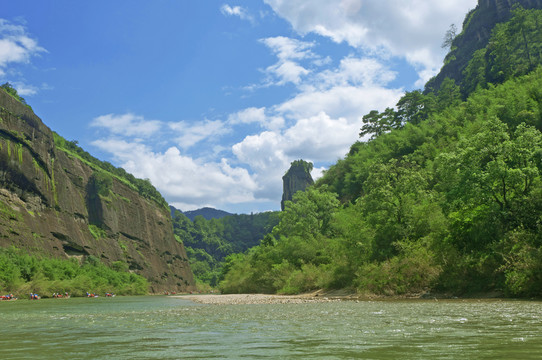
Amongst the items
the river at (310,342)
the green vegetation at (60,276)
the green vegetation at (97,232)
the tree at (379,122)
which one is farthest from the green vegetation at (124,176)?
the river at (310,342)

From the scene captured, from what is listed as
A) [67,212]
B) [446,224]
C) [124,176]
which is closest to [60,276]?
[67,212]

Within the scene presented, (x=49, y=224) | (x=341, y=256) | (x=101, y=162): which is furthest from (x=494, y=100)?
(x=101, y=162)

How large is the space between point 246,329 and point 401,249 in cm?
2297

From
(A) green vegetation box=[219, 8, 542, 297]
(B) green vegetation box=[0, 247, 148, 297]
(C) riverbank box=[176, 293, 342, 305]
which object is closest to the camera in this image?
(A) green vegetation box=[219, 8, 542, 297]

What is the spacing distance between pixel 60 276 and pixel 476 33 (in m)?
129

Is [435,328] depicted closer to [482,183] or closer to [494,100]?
[482,183]

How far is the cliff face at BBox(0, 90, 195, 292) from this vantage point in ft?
274

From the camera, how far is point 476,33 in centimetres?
12312

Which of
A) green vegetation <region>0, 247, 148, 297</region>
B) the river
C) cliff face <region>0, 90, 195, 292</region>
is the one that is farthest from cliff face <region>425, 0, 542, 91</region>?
the river

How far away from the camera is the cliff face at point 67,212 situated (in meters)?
83.4

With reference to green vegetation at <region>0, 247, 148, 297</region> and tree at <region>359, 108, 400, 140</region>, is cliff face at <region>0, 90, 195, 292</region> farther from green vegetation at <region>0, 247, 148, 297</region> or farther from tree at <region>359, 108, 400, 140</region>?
tree at <region>359, 108, 400, 140</region>

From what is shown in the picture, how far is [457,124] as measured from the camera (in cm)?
6631

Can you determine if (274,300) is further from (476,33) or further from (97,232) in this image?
(476,33)

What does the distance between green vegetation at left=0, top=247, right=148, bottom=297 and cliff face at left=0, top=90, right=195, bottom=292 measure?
3.87 meters
